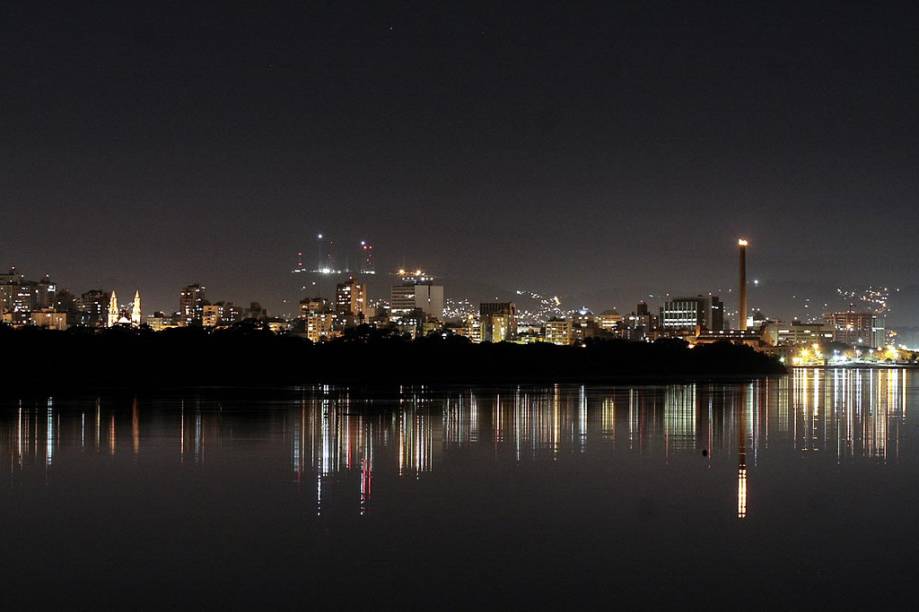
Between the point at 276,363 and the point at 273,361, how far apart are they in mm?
534

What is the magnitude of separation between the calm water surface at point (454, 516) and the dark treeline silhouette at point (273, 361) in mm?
41647

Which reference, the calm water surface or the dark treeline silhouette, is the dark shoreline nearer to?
the dark treeline silhouette

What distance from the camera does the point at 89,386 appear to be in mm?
69000

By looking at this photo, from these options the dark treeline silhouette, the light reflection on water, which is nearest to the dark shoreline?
the dark treeline silhouette

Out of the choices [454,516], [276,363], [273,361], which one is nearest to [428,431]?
[454,516]

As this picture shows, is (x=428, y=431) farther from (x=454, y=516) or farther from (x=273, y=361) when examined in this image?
(x=273, y=361)

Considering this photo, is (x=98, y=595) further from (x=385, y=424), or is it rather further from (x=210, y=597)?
(x=385, y=424)

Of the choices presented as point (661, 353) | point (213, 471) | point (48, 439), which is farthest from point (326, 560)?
point (661, 353)

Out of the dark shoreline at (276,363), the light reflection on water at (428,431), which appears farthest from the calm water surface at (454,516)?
the dark shoreline at (276,363)

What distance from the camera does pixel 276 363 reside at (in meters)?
89.5

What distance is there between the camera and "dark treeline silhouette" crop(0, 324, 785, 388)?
78.2m

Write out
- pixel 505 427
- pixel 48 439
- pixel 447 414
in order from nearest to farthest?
pixel 48 439 → pixel 505 427 → pixel 447 414

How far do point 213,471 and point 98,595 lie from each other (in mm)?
11207

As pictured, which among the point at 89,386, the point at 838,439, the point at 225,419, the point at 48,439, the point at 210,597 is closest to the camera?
the point at 210,597
